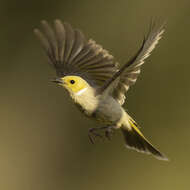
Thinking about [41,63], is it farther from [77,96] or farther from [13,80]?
[77,96]

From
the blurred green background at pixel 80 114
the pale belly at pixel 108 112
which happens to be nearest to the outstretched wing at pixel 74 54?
the pale belly at pixel 108 112

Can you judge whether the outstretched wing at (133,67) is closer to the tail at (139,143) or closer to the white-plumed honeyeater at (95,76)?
the white-plumed honeyeater at (95,76)

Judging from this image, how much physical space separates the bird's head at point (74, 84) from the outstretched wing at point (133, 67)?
162 mm

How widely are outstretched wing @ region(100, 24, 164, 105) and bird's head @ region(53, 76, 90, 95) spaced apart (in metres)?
0.16

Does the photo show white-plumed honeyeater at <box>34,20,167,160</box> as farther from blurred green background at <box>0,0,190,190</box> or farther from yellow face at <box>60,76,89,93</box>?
blurred green background at <box>0,0,190,190</box>

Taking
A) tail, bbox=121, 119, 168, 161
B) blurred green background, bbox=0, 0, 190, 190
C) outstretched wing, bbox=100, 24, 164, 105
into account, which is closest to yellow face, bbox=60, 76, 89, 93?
outstretched wing, bbox=100, 24, 164, 105

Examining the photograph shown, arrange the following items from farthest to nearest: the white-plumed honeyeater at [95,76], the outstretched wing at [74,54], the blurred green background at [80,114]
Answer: the blurred green background at [80,114] < the outstretched wing at [74,54] < the white-plumed honeyeater at [95,76]

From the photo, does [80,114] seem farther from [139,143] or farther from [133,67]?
[133,67]

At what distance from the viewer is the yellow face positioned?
4352 millimetres

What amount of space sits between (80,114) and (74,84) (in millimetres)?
4073

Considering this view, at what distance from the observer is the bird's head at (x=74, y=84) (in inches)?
171

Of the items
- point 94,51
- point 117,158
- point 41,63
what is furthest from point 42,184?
point 94,51

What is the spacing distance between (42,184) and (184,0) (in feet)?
12.1

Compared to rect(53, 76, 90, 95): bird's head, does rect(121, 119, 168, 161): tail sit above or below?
below
